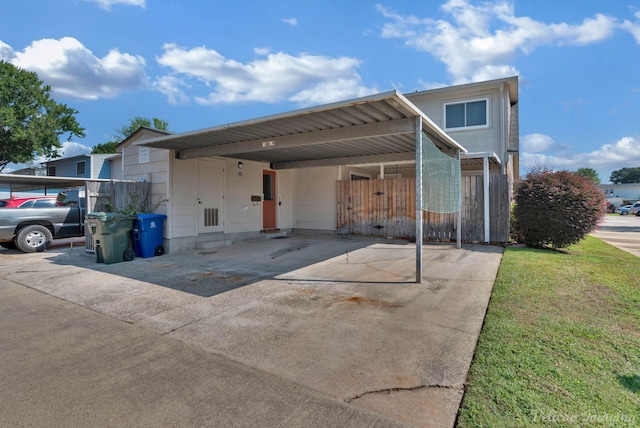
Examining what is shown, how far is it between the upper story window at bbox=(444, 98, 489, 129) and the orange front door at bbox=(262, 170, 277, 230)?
670cm

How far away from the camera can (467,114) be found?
12086 mm

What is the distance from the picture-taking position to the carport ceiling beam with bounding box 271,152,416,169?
9.61 meters

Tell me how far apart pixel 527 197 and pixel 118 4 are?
40.6ft

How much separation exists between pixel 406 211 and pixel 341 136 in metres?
5.40

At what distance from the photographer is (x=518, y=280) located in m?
5.36

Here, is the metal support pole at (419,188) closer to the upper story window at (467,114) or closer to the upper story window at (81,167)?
the upper story window at (467,114)

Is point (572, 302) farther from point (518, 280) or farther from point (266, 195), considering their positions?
point (266, 195)

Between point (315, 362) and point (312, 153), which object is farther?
point (312, 153)

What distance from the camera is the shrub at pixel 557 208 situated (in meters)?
8.20

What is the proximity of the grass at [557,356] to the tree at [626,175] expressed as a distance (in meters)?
104

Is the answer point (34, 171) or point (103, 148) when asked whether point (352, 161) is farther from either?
point (103, 148)

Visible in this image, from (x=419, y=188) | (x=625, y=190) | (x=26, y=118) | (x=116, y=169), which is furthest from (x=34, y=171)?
(x=625, y=190)

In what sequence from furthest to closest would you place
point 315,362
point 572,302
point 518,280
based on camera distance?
point 518,280
point 572,302
point 315,362

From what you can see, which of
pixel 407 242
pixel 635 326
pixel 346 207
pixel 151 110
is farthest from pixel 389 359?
pixel 151 110
